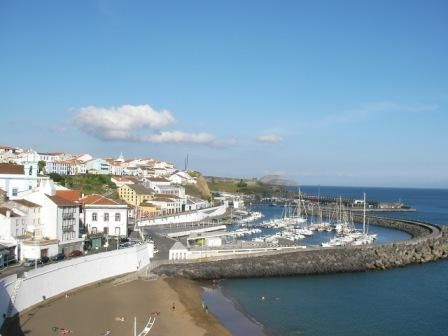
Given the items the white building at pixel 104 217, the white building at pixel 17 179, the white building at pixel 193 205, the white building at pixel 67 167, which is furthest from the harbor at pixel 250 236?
the white building at pixel 67 167

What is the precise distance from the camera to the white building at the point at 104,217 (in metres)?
46.8

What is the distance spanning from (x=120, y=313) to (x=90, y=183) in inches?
2117

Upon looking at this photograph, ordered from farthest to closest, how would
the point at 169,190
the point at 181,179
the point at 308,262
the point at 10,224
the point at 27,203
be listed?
the point at 181,179, the point at 169,190, the point at 308,262, the point at 27,203, the point at 10,224

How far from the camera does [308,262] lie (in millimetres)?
41375

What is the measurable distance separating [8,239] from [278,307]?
57.5 feet

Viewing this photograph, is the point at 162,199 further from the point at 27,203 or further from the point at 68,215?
the point at 27,203

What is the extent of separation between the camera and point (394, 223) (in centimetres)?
8375

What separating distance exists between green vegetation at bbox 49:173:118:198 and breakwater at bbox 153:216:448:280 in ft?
115

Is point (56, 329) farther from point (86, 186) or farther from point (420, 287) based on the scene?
point (86, 186)

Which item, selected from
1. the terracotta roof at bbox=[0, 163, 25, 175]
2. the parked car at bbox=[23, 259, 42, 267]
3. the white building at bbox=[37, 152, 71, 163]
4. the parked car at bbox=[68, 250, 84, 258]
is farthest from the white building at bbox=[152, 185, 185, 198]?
the parked car at bbox=[23, 259, 42, 267]

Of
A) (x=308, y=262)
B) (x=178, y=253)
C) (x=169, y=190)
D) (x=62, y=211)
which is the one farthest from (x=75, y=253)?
(x=169, y=190)

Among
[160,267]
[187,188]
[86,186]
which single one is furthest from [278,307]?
[187,188]

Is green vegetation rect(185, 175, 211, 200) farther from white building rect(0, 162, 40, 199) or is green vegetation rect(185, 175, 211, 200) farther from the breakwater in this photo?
the breakwater

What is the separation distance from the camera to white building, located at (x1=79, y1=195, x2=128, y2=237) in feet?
153
